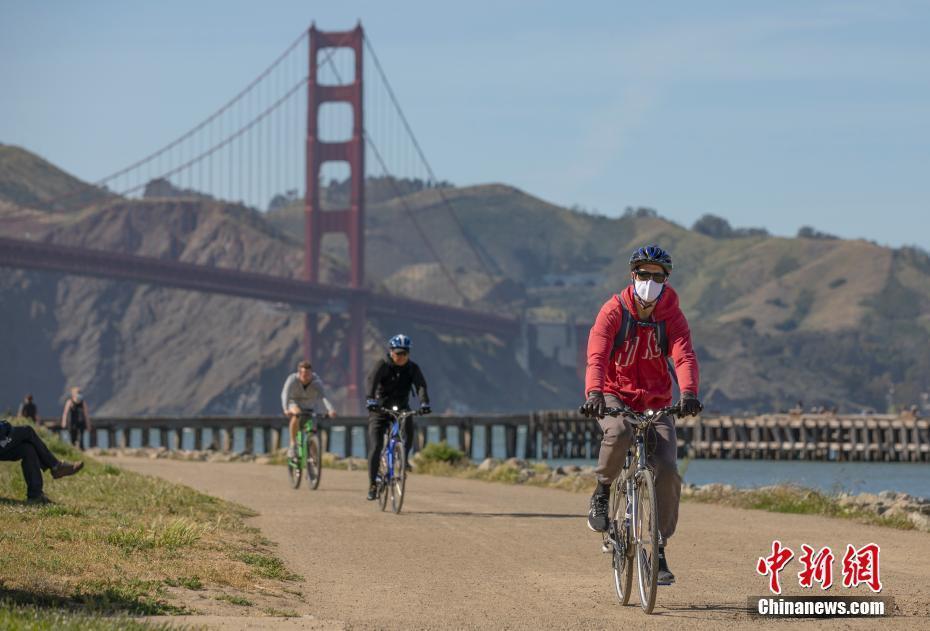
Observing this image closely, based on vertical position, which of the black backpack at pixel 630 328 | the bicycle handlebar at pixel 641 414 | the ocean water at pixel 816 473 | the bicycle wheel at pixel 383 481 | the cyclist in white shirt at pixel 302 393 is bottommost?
the ocean water at pixel 816 473

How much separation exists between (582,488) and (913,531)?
8349mm

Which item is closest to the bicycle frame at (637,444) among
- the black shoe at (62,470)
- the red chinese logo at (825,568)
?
the red chinese logo at (825,568)

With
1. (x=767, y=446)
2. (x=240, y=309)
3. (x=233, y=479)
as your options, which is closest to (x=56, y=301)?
(x=240, y=309)

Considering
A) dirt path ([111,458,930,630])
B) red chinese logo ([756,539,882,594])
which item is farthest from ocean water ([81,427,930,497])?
red chinese logo ([756,539,882,594])

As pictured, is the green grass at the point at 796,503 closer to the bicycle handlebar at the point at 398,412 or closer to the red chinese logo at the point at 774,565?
the red chinese logo at the point at 774,565

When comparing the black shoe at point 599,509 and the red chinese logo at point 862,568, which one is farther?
the red chinese logo at point 862,568

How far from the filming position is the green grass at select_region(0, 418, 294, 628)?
902 centimetres

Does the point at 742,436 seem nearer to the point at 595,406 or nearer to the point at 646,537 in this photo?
the point at 646,537

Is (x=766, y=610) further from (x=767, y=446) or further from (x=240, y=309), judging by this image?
(x=240, y=309)

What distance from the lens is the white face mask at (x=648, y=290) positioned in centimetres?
956

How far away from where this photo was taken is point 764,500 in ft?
65.6

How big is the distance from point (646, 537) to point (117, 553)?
12.4ft

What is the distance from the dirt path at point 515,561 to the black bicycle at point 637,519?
170 mm

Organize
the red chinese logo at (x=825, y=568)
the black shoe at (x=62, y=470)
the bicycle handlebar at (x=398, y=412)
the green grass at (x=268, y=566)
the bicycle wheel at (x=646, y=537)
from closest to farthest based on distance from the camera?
the bicycle wheel at (x=646, y=537) < the red chinese logo at (x=825, y=568) < the green grass at (x=268, y=566) < the black shoe at (x=62, y=470) < the bicycle handlebar at (x=398, y=412)
